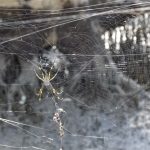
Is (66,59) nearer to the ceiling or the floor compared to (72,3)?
nearer to the floor

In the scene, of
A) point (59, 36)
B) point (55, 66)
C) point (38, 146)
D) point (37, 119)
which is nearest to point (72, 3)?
point (59, 36)

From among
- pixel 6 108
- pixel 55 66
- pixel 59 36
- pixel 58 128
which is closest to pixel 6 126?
pixel 6 108

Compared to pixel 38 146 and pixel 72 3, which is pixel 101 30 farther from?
pixel 38 146

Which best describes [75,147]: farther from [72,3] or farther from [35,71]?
[72,3]

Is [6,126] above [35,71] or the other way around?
the other way around

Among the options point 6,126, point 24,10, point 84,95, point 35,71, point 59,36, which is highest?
point 24,10

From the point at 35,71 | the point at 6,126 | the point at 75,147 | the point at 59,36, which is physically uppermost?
the point at 59,36
